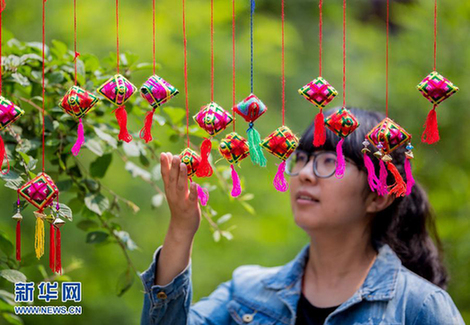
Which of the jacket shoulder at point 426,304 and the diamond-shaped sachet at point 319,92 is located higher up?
the diamond-shaped sachet at point 319,92

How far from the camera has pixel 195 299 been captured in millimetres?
3359

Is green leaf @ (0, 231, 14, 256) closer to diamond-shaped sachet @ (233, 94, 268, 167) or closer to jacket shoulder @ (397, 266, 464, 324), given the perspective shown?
diamond-shaped sachet @ (233, 94, 268, 167)

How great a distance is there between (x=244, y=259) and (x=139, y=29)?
4.05ft

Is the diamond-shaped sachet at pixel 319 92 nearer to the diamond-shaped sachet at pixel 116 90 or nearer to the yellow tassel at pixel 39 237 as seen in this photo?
the diamond-shaped sachet at pixel 116 90

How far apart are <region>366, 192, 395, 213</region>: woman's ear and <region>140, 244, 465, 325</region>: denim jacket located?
10 cm

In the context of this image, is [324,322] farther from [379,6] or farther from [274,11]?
[379,6]

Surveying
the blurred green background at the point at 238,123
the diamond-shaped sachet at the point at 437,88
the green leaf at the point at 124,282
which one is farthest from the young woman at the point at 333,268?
the blurred green background at the point at 238,123

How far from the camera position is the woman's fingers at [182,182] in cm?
124

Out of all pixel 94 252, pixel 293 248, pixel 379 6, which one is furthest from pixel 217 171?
pixel 379 6

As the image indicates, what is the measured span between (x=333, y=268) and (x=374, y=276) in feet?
0.39

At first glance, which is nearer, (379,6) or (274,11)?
(274,11)

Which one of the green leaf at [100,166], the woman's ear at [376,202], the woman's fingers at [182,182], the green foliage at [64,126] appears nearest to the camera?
the woman's fingers at [182,182]

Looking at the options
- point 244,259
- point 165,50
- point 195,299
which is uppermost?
point 165,50

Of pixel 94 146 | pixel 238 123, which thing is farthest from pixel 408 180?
pixel 238 123
